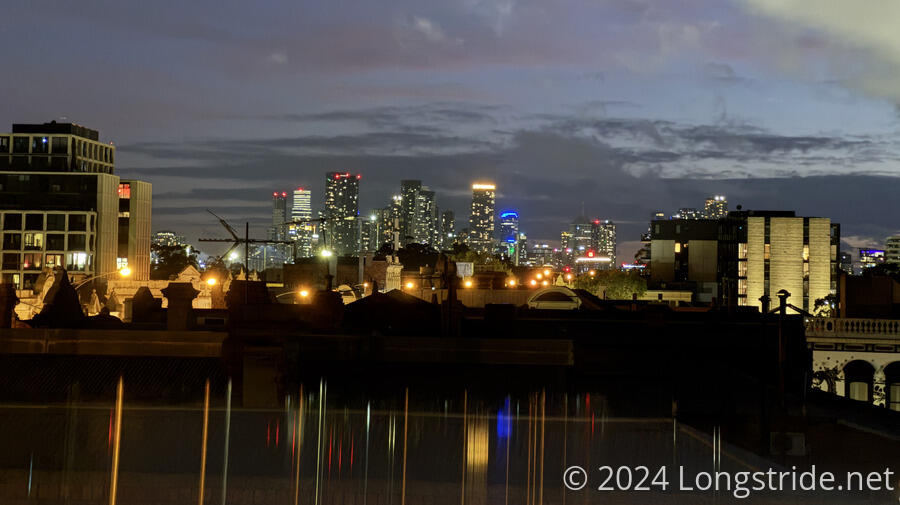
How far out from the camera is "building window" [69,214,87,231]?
162875mm

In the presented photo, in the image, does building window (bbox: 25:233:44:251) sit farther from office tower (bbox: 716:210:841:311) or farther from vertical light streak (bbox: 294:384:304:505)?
vertical light streak (bbox: 294:384:304:505)

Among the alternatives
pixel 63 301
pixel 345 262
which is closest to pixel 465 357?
pixel 63 301

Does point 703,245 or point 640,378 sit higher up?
point 703,245

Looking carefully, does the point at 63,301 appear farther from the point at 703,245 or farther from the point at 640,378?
the point at 703,245

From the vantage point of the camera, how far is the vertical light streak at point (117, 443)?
1683 cm

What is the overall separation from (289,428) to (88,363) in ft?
22.6

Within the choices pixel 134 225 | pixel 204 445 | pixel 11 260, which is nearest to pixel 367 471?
pixel 204 445

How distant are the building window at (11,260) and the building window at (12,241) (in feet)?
3.01

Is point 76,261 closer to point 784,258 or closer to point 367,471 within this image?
point 784,258

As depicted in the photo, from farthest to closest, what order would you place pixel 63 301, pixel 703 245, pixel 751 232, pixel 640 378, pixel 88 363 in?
pixel 703 245
pixel 751 232
pixel 63 301
pixel 640 378
pixel 88 363

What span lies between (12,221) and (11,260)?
5914 millimetres

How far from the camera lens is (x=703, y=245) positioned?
501 ft

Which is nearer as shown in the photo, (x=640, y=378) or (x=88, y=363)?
(x=88, y=363)

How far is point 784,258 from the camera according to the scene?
13775cm
